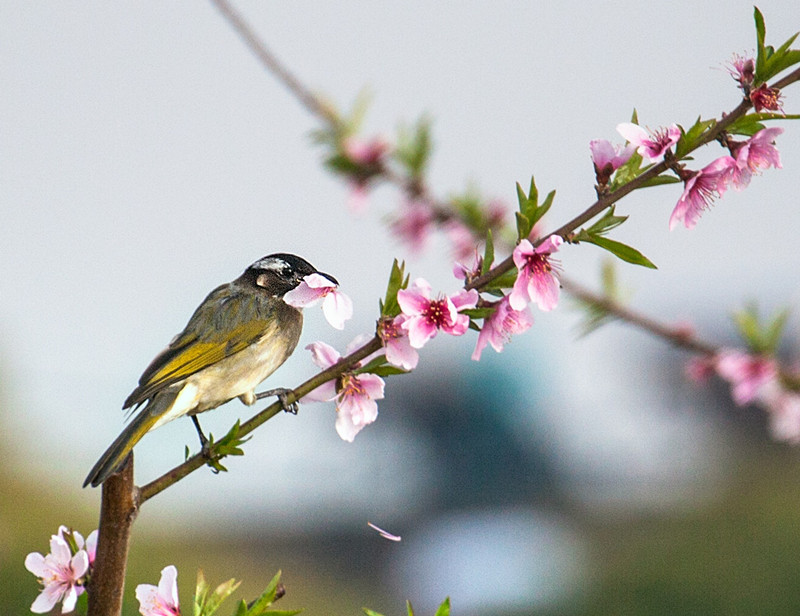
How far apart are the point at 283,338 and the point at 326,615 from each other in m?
12.5

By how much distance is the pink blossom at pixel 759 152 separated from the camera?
4.79ft

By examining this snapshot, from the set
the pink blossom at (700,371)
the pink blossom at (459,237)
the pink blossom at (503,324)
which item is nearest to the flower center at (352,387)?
the pink blossom at (503,324)

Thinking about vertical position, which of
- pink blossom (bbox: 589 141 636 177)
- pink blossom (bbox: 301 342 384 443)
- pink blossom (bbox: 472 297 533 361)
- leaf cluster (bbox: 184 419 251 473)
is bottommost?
leaf cluster (bbox: 184 419 251 473)

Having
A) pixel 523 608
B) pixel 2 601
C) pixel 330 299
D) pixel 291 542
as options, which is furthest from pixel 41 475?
pixel 330 299

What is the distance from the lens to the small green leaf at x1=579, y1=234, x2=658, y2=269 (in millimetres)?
1348

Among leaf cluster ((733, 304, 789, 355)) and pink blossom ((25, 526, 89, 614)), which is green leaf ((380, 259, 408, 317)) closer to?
pink blossom ((25, 526, 89, 614))

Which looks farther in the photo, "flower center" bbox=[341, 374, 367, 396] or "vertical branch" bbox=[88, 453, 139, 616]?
"flower center" bbox=[341, 374, 367, 396]

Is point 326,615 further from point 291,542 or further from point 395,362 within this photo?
point 395,362

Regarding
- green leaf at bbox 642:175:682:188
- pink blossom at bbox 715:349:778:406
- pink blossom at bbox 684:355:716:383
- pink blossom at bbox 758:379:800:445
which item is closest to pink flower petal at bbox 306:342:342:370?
green leaf at bbox 642:175:682:188

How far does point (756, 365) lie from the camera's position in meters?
3.64

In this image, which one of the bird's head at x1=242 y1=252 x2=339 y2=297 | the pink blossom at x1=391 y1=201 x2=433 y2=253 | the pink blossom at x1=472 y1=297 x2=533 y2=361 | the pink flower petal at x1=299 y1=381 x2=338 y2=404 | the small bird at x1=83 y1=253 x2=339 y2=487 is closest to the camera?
the pink blossom at x1=472 y1=297 x2=533 y2=361

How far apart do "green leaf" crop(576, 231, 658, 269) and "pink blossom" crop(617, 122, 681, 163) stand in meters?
0.19

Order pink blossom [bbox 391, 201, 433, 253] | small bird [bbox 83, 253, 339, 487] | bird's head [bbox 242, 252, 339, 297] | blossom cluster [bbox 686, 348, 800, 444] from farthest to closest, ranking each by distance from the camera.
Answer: pink blossom [bbox 391, 201, 433, 253] → blossom cluster [bbox 686, 348, 800, 444] → bird's head [bbox 242, 252, 339, 297] → small bird [bbox 83, 253, 339, 487]

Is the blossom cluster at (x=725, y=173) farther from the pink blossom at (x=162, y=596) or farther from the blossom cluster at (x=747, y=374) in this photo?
the blossom cluster at (x=747, y=374)
